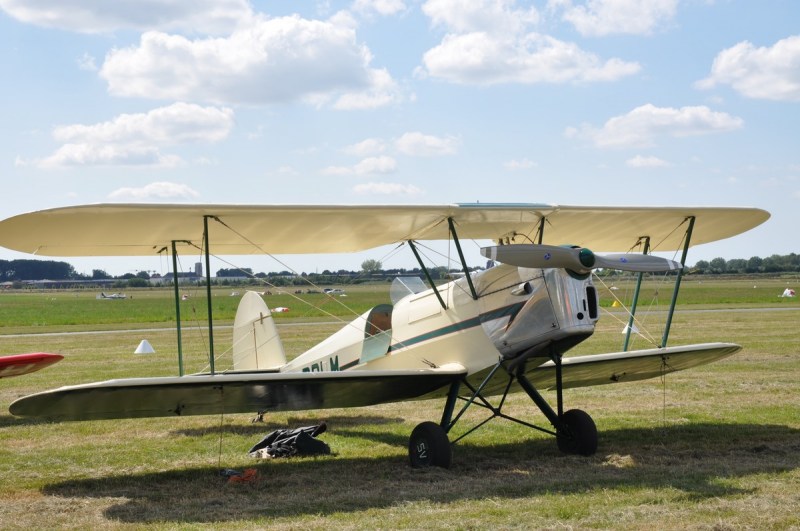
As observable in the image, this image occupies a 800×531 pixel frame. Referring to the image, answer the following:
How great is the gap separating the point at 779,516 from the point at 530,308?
2.91 meters

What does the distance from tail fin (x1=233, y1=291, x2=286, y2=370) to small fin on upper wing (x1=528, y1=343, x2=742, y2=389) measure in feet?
11.8

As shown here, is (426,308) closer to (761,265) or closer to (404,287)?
(404,287)

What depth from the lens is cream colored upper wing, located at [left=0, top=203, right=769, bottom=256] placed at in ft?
27.0

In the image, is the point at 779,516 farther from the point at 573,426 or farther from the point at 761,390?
the point at 761,390

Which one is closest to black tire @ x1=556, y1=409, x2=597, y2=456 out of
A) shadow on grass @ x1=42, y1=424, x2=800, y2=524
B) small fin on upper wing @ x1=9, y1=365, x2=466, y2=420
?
shadow on grass @ x1=42, y1=424, x2=800, y2=524

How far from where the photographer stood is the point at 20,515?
661 centimetres

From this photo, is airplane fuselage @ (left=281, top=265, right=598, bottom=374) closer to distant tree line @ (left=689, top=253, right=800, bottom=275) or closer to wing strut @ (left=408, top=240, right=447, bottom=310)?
wing strut @ (left=408, top=240, right=447, bottom=310)

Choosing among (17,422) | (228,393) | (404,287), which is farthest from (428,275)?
(17,422)

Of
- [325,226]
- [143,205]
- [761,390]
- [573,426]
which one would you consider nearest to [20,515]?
[143,205]

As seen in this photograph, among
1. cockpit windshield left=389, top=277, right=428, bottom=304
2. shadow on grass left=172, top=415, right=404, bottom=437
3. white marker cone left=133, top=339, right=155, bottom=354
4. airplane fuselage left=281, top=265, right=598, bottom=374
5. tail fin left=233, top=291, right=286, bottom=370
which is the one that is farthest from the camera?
white marker cone left=133, top=339, right=155, bottom=354

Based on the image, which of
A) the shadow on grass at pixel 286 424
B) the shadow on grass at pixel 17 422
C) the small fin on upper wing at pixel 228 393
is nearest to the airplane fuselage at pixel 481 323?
the small fin on upper wing at pixel 228 393

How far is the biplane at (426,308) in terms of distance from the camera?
7875 millimetres

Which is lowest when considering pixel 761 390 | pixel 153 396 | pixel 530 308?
pixel 761 390

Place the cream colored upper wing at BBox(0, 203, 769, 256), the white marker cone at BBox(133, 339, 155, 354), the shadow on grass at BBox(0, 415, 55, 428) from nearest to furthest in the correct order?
the cream colored upper wing at BBox(0, 203, 769, 256) → the shadow on grass at BBox(0, 415, 55, 428) → the white marker cone at BBox(133, 339, 155, 354)
